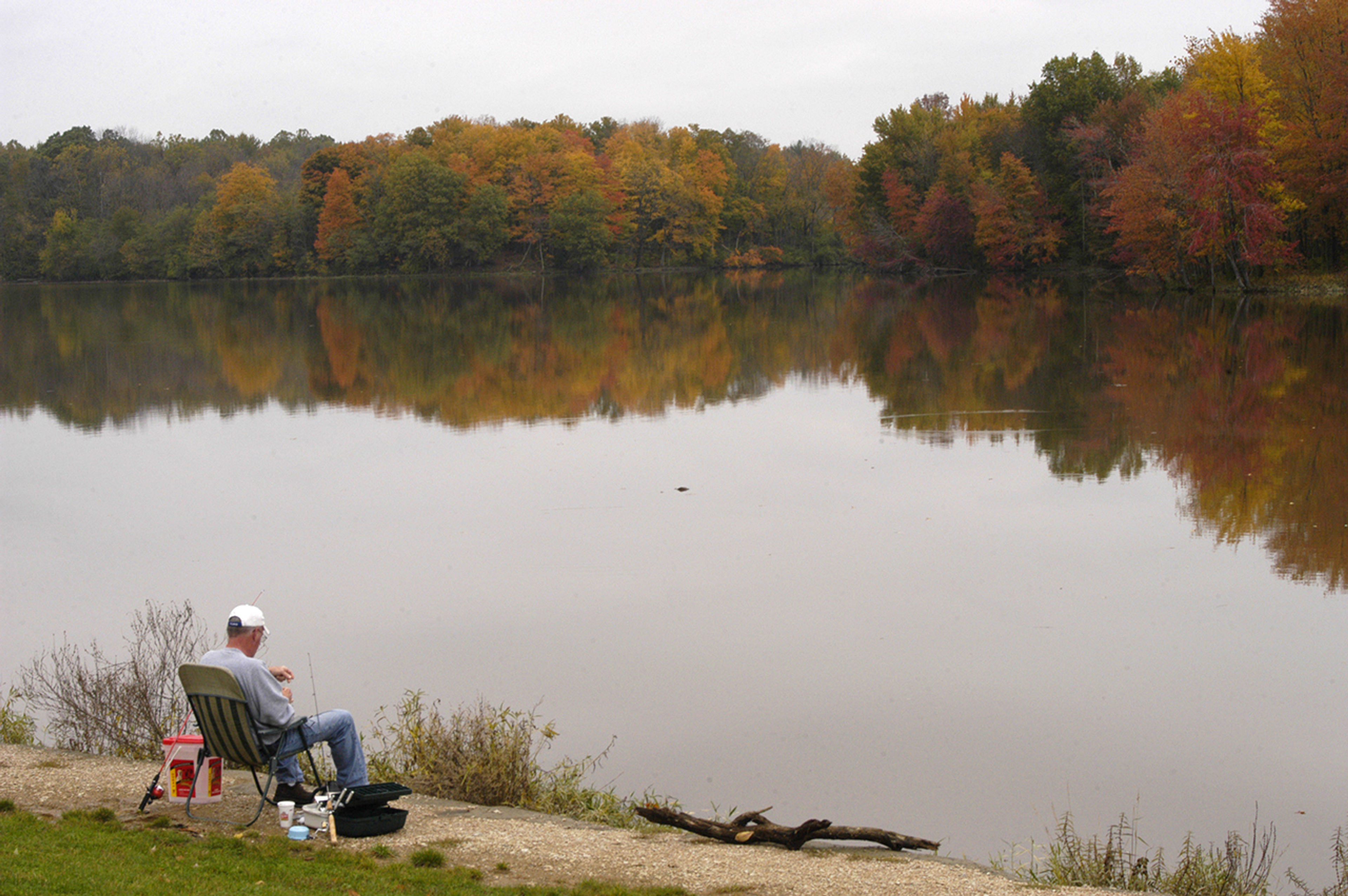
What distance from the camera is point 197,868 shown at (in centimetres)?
545

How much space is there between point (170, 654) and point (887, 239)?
7025 centimetres

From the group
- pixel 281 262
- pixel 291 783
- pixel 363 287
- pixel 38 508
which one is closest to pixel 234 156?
pixel 281 262

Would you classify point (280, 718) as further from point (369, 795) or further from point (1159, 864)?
point (1159, 864)

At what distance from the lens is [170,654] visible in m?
9.39

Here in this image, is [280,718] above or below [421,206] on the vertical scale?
below

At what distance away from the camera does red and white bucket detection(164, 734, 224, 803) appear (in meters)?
6.19

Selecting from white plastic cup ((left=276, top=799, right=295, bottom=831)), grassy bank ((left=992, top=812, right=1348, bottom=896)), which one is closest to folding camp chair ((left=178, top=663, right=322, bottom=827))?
white plastic cup ((left=276, top=799, right=295, bottom=831))

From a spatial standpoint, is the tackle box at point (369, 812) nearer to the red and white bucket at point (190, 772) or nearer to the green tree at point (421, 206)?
the red and white bucket at point (190, 772)

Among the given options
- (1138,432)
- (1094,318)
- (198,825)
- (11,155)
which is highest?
(11,155)

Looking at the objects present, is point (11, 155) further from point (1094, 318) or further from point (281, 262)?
point (1094, 318)

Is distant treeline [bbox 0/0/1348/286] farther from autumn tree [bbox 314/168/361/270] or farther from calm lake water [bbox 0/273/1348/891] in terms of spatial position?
calm lake water [bbox 0/273/1348/891]

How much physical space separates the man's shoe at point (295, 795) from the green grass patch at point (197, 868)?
0.28 metres

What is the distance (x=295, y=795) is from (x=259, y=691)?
2.07 ft

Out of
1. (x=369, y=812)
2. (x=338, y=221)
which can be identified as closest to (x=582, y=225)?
(x=338, y=221)
